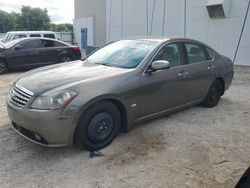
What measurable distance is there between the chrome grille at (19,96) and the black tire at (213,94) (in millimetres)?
3583

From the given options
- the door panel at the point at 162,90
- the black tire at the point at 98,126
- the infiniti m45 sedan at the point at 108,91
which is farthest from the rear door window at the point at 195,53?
the black tire at the point at 98,126

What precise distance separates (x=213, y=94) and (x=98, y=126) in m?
3.06

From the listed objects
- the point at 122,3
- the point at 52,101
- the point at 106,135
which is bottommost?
the point at 106,135

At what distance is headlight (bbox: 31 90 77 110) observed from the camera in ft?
10.6

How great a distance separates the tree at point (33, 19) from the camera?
52281mm

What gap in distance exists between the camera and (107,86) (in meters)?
3.60

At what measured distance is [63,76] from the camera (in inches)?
147

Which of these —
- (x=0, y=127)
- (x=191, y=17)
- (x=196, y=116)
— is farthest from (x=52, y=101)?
(x=191, y=17)

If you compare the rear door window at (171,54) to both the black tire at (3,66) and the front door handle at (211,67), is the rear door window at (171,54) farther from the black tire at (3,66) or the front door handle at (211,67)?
the black tire at (3,66)

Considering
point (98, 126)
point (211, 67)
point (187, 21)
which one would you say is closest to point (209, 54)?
point (211, 67)

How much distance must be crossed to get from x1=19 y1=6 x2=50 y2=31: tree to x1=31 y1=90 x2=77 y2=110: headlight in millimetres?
52218

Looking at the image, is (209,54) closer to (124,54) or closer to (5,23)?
(124,54)

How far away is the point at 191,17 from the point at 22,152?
11670mm

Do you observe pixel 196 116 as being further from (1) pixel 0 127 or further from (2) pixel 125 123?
(1) pixel 0 127
